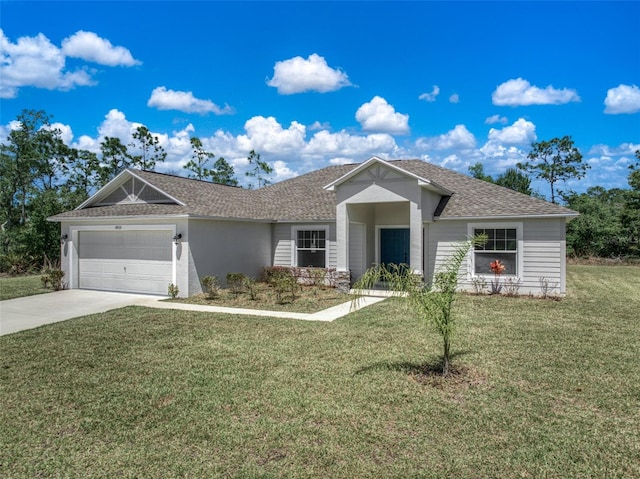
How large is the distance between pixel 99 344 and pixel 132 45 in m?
14.7

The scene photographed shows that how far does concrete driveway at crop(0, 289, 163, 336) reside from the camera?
35.9 feet

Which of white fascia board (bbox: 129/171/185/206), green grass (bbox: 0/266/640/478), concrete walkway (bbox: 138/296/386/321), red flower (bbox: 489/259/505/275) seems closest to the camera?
green grass (bbox: 0/266/640/478)

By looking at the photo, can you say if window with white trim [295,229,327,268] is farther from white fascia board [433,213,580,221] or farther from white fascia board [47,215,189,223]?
white fascia board [47,215,189,223]

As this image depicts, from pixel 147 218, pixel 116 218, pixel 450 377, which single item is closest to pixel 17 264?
pixel 116 218

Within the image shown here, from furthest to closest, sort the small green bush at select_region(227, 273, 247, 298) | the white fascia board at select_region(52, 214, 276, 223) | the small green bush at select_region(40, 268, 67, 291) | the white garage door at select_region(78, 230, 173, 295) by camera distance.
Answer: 1. the small green bush at select_region(40, 268, 67, 291)
2. the small green bush at select_region(227, 273, 247, 298)
3. the white garage door at select_region(78, 230, 173, 295)
4. the white fascia board at select_region(52, 214, 276, 223)

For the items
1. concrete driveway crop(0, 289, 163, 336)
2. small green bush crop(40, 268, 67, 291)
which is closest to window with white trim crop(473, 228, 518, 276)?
concrete driveway crop(0, 289, 163, 336)

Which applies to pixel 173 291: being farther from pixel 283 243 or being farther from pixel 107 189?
pixel 107 189

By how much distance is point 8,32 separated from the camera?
56.6 ft

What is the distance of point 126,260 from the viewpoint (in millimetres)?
15977

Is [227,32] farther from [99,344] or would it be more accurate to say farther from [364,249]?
[99,344]

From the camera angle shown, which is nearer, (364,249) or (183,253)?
(183,253)

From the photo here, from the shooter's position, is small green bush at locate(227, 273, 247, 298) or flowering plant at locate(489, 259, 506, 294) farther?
small green bush at locate(227, 273, 247, 298)

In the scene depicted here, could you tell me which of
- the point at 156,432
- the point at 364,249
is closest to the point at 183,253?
the point at 364,249

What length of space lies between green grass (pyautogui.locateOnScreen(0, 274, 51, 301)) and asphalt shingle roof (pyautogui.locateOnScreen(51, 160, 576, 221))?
10.0 ft
